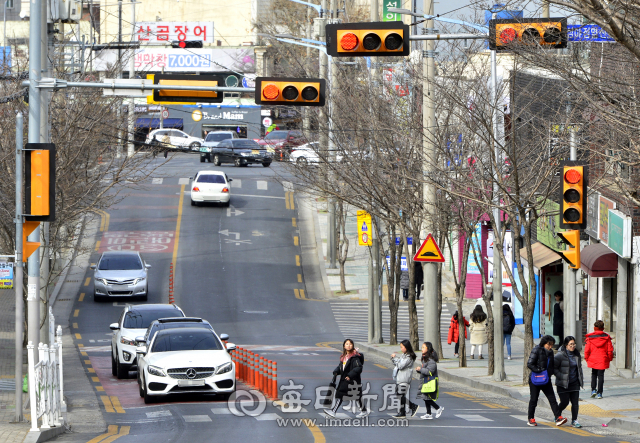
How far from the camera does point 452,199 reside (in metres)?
23.6

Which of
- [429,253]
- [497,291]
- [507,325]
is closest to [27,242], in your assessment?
[429,253]

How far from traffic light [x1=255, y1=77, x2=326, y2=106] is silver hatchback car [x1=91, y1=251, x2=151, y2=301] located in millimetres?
24708

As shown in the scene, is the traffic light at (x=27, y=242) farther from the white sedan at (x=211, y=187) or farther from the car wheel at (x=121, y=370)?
the white sedan at (x=211, y=187)

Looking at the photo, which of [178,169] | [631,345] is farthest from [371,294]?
Result: [178,169]

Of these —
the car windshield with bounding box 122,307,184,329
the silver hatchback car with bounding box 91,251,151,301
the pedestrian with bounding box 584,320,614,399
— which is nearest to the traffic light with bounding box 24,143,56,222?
the car windshield with bounding box 122,307,184,329

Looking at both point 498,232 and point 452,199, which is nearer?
point 498,232

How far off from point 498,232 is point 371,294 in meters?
10.2

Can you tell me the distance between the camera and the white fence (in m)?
13.0

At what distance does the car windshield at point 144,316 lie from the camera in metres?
23.0

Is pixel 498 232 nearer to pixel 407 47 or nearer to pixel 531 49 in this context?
pixel 531 49

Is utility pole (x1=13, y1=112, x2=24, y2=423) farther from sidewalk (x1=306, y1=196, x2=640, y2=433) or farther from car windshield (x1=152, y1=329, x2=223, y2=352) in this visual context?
sidewalk (x1=306, y1=196, x2=640, y2=433)

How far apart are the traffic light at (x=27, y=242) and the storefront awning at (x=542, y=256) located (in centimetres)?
1734

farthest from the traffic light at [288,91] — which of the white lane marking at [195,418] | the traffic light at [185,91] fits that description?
the white lane marking at [195,418]

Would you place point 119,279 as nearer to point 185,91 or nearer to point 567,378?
point 185,91
